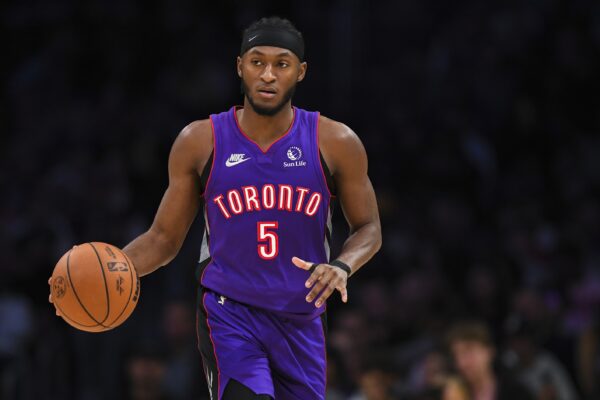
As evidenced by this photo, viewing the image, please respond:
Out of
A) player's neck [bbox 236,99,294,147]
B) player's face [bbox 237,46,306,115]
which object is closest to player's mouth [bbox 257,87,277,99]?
player's face [bbox 237,46,306,115]

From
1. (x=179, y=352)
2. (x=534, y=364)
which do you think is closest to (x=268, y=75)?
(x=534, y=364)

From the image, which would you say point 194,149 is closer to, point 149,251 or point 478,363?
point 149,251

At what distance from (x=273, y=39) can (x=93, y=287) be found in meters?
1.39

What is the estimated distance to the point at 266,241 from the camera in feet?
16.7

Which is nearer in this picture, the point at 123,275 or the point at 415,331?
the point at 123,275

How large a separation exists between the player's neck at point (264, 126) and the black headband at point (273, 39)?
0.92 ft

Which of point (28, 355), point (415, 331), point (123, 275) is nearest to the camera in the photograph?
point (123, 275)

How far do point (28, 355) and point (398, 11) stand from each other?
589 centimetres

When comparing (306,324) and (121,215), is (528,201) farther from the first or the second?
(306,324)

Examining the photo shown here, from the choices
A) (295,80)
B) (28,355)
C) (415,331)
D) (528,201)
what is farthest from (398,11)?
(295,80)

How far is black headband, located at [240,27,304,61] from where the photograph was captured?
516 centimetres

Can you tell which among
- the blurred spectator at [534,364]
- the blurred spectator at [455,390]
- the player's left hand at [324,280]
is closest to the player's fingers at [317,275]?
the player's left hand at [324,280]

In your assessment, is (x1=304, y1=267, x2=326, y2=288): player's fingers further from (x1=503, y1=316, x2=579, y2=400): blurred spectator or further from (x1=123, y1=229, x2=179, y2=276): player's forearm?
(x1=503, y1=316, x2=579, y2=400): blurred spectator

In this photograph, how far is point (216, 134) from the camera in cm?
530
